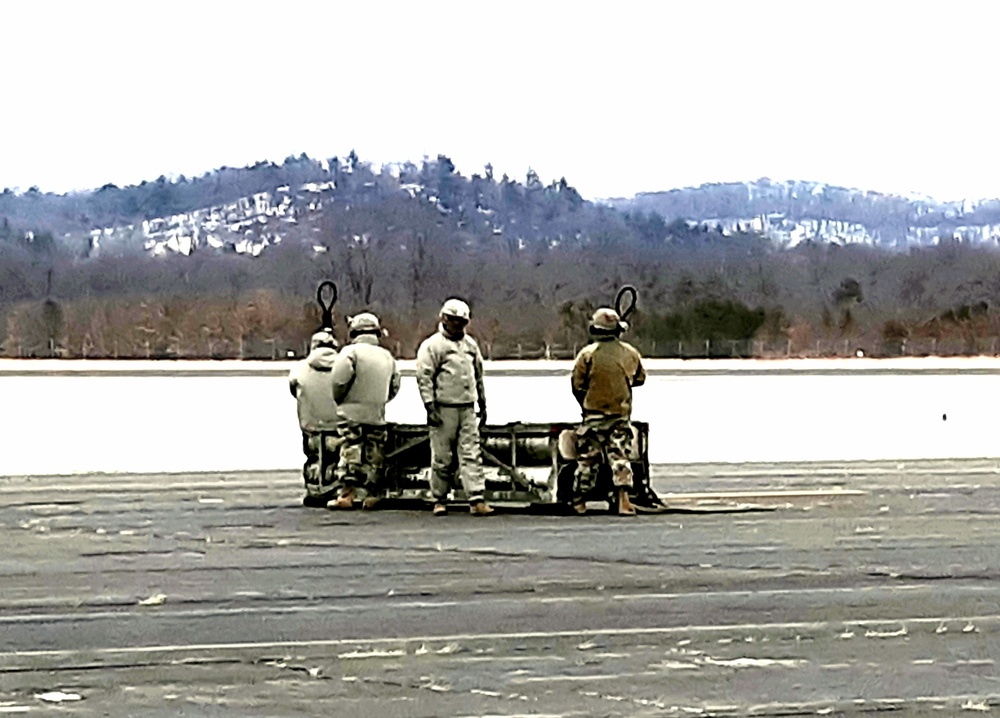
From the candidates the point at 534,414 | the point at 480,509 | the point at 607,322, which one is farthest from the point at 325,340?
the point at 534,414

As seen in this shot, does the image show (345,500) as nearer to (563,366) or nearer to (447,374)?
(447,374)

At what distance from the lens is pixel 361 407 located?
15836 mm

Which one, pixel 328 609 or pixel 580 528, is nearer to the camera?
pixel 328 609

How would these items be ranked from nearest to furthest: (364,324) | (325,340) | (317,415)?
1. (364,324)
2. (317,415)
3. (325,340)

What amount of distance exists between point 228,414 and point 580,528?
667 inches

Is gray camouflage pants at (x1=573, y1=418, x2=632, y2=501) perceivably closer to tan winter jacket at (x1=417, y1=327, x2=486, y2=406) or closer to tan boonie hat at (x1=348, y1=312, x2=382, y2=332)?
tan winter jacket at (x1=417, y1=327, x2=486, y2=406)

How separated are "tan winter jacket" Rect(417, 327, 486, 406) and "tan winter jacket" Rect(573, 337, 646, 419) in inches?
37.6

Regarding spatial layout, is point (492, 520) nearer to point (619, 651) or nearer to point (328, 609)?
point (328, 609)

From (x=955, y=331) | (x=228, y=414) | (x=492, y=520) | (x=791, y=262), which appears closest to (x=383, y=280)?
(x=791, y=262)

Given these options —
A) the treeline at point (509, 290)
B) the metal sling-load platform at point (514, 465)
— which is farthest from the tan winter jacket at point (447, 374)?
the treeline at point (509, 290)

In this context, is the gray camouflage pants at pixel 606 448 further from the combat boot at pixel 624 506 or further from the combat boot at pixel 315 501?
the combat boot at pixel 315 501

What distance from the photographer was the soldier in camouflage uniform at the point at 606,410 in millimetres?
15516

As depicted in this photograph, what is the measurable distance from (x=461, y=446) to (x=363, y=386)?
1.13 m

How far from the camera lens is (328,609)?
1050 cm
